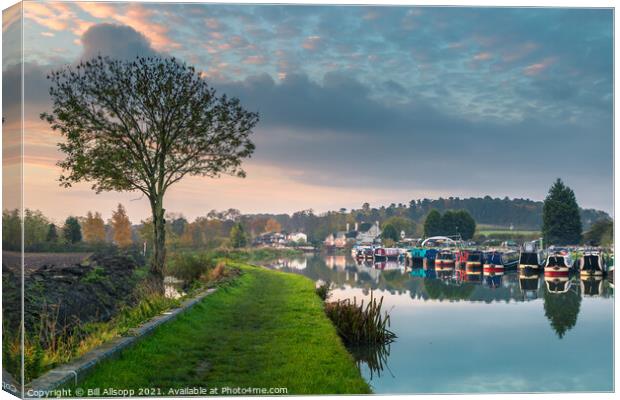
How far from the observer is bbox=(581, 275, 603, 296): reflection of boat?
43.9 feet

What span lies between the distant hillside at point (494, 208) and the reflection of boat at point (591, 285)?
281cm

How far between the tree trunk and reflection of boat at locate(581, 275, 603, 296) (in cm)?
824

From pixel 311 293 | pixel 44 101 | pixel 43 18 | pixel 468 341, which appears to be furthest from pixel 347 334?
pixel 43 18

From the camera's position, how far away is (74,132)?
1066 cm

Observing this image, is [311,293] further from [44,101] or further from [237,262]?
[44,101]

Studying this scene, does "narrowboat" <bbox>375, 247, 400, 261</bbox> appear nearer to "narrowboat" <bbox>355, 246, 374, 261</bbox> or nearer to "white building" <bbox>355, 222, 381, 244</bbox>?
"narrowboat" <bbox>355, 246, 374, 261</bbox>

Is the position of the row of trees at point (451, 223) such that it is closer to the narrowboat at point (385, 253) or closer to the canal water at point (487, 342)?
the canal water at point (487, 342)

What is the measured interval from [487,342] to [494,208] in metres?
2.19

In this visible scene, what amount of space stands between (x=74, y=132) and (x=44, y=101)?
4.18 ft

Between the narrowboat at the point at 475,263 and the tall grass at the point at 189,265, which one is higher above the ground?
the tall grass at the point at 189,265

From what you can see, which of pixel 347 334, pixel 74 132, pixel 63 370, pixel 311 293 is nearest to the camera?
pixel 63 370

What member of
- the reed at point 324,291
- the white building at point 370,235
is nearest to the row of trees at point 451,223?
the white building at point 370,235

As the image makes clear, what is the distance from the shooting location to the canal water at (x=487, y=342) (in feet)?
29.6

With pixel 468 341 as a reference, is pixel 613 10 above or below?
above
